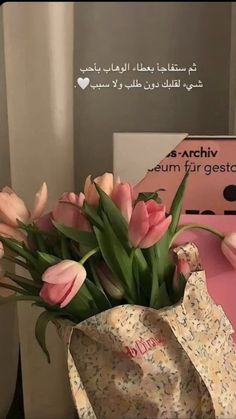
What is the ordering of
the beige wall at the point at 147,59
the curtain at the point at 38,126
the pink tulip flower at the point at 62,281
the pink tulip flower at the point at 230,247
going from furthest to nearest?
the beige wall at the point at 147,59 → the curtain at the point at 38,126 → the pink tulip flower at the point at 230,247 → the pink tulip flower at the point at 62,281

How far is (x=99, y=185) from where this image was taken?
2.57ft

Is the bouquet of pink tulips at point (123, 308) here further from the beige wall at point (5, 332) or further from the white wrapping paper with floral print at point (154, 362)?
the beige wall at point (5, 332)

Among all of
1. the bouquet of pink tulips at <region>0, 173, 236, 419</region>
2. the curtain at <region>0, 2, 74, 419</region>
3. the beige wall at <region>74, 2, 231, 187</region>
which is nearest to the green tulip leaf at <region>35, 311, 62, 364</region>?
the bouquet of pink tulips at <region>0, 173, 236, 419</region>

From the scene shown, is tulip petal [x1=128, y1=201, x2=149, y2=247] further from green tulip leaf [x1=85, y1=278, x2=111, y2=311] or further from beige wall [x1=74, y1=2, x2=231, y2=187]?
beige wall [x1=74, y1=2, x2=231, y2=187]

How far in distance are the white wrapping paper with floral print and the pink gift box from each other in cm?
7

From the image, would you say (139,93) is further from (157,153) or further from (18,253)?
(18,253)

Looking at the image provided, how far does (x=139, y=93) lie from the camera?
115cm

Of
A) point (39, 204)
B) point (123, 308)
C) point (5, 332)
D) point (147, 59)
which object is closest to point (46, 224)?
point (39, 204)

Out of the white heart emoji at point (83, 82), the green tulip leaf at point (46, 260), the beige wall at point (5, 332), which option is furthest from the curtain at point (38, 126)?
the green tulip leaf at point (46, 260)

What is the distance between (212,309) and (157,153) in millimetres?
222

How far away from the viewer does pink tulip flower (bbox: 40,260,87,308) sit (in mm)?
713

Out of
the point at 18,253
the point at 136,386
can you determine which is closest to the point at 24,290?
the point at 18,253

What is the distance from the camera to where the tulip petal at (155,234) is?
2.36 feet

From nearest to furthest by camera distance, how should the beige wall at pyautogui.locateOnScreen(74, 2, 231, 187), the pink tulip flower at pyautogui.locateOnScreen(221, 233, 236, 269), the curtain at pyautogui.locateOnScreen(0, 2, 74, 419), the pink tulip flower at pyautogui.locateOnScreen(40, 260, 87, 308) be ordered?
1. the pink tulip flower at pyautogui.locateOnScreen(40, 260, 87, 308)
2. the pink tulip flower at pyautogui.locateOnScreen(221, 233, 236, 269)
3. the curtain at pyautogui.locateOnScreen(0, 2, 74, 419)
4. the beige wall at pyautogui.locateOnScreen(74, 2, 231, 187)
